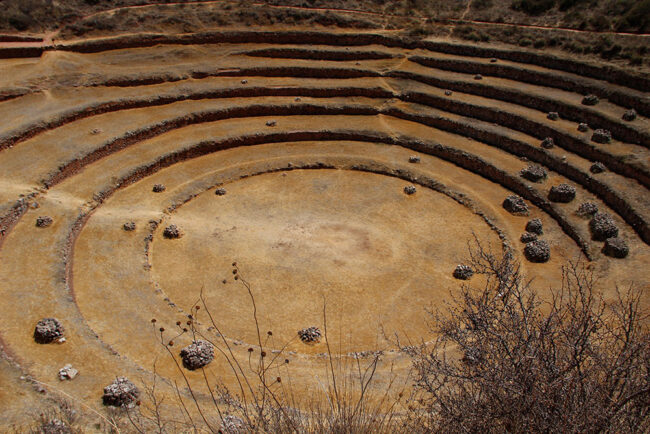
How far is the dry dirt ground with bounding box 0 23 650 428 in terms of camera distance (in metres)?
23.3

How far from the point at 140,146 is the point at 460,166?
2425 cm

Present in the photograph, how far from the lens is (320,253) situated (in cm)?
2989

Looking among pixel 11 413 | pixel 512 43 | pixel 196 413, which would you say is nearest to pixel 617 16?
pixel 512 43

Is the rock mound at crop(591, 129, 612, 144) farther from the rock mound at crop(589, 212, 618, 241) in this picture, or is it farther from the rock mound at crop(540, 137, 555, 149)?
the rock mound at crop(589, 212, 618, 241)

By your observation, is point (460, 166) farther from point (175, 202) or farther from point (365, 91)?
point (175, 202)

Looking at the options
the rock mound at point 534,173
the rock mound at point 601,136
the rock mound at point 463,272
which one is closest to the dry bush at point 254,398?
the rock mound at point 463,272

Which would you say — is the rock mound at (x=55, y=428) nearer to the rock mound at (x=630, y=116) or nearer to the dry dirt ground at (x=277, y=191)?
the dry dirt ground at (x=277, y=191)

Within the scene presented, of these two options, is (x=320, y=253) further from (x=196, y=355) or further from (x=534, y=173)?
(x=534, y=173)

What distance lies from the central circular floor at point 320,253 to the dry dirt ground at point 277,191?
0.12 metres

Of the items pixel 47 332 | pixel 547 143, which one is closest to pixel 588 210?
pixel 547 143

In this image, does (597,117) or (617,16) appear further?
(617,16)

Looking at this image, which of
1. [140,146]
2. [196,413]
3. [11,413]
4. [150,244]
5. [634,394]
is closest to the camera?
[634,394]

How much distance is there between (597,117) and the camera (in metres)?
38.7

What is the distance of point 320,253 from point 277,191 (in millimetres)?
7671
